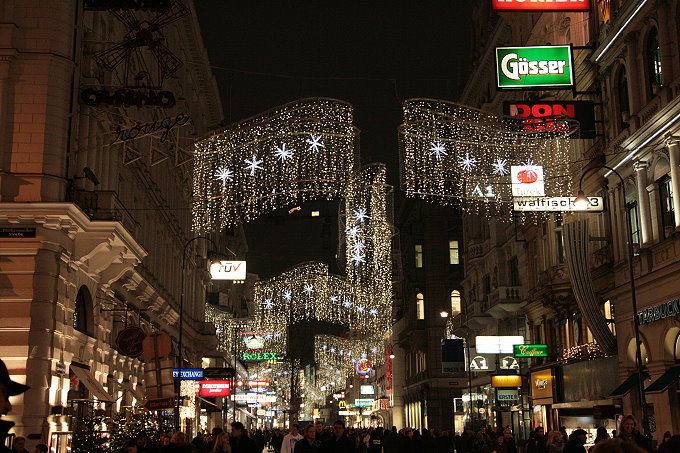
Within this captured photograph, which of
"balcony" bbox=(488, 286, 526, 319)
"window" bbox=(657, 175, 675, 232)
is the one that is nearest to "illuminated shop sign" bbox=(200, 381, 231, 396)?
"balcony" bbox=(488, 286, 526, 319)

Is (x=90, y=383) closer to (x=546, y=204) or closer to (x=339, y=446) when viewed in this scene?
(x=339, y=446)

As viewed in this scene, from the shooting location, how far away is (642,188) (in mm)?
31484

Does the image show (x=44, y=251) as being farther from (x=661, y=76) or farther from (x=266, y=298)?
(x=266, y=298)

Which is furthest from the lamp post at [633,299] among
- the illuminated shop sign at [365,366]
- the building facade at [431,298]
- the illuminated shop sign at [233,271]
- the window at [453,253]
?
the illuminated shop sign at [365,366]

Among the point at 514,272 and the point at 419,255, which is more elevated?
the point at 419,255

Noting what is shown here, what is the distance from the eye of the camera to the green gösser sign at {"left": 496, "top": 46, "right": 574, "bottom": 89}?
3188 cm

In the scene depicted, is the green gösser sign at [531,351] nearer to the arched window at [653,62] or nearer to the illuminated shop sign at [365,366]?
the arched window at [653,62]

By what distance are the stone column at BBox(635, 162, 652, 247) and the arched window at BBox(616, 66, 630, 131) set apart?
2.50 metres

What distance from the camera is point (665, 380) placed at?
28.9m

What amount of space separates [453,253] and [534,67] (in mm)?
56940

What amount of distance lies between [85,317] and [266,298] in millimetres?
32902

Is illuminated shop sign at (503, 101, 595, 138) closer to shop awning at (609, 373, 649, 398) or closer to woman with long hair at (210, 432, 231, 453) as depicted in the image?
shop awning at (609, 373, 649, 398)

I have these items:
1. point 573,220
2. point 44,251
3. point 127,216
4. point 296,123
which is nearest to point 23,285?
point 44,251

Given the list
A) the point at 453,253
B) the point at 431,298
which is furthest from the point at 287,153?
the point at 453,253
